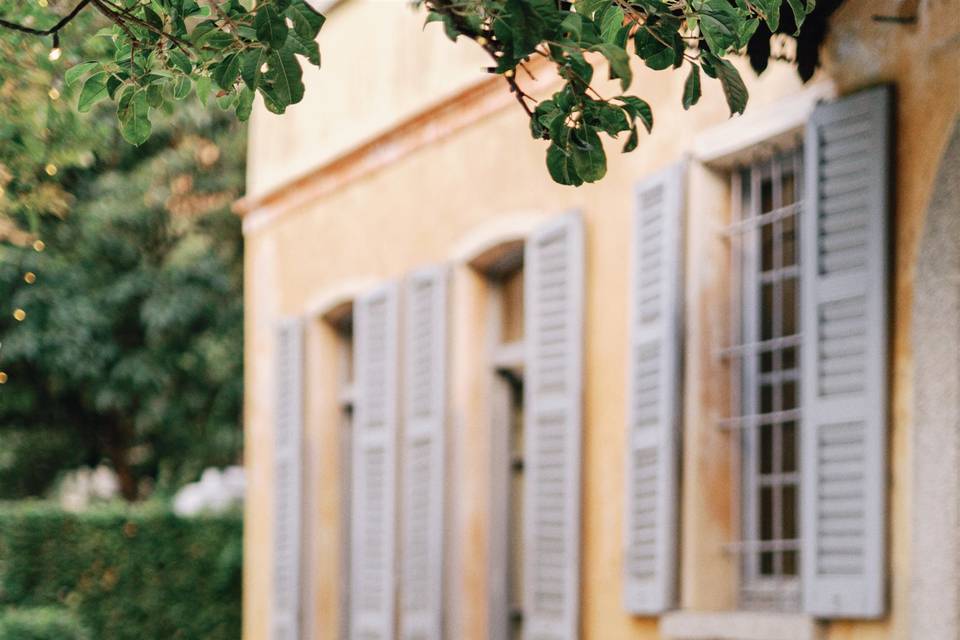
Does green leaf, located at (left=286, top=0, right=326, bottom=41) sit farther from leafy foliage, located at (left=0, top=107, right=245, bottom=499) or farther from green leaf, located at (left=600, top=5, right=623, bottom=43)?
leafy foliage, located at (left=0, top=107, right=245, bottom=499)

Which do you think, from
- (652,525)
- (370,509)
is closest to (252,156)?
(370,509)

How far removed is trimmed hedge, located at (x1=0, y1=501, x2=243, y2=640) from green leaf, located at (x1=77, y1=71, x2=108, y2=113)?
46.0 ft

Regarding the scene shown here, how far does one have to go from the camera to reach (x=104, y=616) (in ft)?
64.6

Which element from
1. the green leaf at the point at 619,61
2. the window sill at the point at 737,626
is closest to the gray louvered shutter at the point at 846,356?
the window sill at the point at 737,626

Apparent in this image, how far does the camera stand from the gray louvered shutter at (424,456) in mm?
10961

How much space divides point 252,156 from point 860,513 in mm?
8142

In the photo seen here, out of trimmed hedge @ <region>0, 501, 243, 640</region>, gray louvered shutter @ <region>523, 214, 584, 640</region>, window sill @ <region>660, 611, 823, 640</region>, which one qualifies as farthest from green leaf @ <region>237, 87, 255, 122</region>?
trimmed hedge @ <region>0, 501, 243, 640</region>

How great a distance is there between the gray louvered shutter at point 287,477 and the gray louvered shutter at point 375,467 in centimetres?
91

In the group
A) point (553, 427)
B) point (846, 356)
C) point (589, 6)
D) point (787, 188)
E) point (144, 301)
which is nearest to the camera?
point (589, 6)

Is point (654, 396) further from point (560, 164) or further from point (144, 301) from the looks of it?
point (144, 301)

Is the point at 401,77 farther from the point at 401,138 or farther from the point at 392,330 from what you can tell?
the point at 392,330

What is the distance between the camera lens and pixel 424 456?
11.2 meters

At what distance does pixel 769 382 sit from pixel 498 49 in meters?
3.26

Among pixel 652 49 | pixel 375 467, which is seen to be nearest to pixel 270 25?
pixel 652 49
